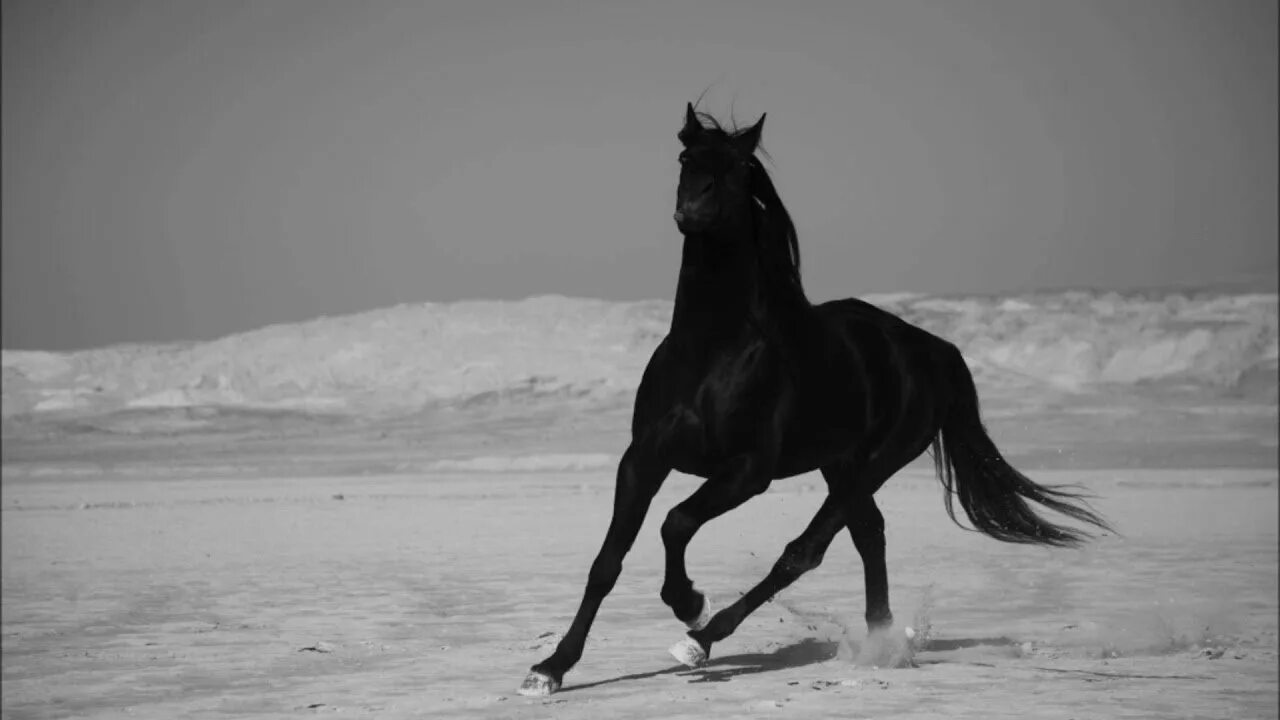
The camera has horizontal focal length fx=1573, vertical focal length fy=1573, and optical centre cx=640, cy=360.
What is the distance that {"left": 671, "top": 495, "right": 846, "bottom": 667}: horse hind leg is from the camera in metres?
6.79

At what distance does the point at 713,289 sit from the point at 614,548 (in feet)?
3.70

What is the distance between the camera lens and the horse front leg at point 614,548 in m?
6.23

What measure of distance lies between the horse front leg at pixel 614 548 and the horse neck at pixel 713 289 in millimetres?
553

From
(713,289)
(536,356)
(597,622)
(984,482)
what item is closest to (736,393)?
(713,289)

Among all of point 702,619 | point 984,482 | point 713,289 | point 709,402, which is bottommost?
point 702,619

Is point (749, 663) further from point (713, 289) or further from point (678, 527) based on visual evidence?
point (713, 289)

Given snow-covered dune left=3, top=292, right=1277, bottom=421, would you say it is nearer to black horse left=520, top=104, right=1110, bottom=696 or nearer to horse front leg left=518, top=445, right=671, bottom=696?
black horse left=520, top=104, right=1110, bottom=696

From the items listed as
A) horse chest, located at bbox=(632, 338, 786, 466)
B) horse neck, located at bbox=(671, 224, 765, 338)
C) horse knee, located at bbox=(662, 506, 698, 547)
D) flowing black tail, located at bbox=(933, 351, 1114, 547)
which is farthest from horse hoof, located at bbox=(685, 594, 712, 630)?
flowing black tail, located at bbox=(933, 351, 1114, 547)

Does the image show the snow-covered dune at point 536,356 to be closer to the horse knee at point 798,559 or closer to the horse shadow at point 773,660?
the horse shadow at point 773,660

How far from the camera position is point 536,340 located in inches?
2251

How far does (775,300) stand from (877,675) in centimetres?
181

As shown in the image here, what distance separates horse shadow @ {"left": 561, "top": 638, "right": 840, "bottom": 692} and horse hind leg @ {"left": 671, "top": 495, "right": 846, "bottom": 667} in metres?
0.15

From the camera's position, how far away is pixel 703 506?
6.29 meters

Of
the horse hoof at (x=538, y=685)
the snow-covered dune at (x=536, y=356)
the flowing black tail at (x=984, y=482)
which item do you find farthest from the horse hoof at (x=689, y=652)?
the snow-covered dune at (x=536, y=356)
